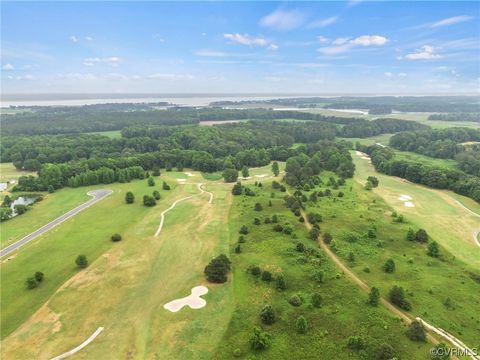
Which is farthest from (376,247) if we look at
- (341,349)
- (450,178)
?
(450,178)

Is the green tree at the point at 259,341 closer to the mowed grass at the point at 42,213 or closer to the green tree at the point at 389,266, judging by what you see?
the green tree at the point at 389,266

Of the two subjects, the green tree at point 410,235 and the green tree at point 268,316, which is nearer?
the green tree at point 268,316

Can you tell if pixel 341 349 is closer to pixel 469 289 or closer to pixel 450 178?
pixel 469 289

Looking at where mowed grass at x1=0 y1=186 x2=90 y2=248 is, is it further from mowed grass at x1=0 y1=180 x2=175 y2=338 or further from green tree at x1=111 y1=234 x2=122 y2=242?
green tree at x1=111 y1=234 x2=122 y2=242

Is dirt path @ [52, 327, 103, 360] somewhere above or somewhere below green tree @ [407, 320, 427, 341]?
below

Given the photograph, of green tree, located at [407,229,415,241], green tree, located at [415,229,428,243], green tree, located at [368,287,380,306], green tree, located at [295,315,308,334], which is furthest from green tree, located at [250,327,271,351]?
green tree, located at [415,229,428,243]

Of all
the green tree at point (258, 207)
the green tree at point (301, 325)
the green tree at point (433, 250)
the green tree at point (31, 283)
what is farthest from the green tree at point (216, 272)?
the green tree at point (433, 250)

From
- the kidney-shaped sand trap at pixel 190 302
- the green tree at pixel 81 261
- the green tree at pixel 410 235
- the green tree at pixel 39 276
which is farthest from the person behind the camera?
the green tree at pixel 410 235
